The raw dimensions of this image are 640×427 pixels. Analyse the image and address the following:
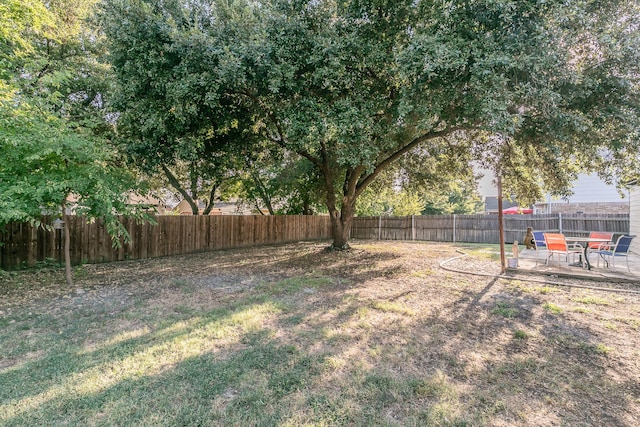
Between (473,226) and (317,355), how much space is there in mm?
13416

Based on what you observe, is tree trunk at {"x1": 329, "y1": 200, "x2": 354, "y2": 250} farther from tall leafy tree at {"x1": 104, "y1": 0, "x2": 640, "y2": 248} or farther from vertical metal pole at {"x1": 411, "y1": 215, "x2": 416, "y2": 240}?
vertical metal pole at {"x1": 411, "y1": 215, "x2": 416, "y2": 240}

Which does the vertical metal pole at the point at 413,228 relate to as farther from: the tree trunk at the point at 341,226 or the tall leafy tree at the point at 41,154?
the tall leafy tree at the point at 41,154

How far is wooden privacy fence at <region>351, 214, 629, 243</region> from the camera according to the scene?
11.7 metres

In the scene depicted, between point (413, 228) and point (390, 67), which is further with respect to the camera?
point (413, 228)

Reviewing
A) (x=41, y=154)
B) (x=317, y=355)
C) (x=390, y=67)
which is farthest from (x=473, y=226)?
(x=41, y=154)

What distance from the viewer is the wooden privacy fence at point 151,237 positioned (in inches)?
277

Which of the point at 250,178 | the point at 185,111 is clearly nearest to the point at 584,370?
the point at 185,111

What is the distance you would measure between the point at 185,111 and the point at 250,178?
7.04 m

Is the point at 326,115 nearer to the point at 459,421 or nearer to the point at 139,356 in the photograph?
the point at 139,356

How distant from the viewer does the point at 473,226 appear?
47.1ft

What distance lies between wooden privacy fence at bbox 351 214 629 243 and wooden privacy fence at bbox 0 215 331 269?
406 centimetres

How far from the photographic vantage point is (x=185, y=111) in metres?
6.24

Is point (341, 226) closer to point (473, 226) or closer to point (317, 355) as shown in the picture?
point (473, 226)

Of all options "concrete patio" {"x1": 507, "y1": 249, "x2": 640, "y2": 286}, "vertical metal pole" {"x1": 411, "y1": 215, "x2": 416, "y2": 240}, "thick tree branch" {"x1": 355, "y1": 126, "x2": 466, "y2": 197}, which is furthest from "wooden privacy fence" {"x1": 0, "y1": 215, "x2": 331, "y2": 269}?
"concrete patio" {"x1": 507, "y1": 249, "x2": 640, "y2": 286}
